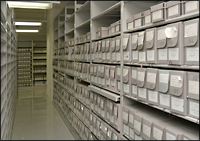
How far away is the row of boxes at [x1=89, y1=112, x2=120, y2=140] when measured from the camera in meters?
2.25

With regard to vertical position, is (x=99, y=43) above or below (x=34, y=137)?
above

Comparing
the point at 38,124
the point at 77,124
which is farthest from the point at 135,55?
the point at 38,124

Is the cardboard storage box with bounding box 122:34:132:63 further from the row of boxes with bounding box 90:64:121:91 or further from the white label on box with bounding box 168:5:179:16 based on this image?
the white label on box with bounding box 168:5:179:16

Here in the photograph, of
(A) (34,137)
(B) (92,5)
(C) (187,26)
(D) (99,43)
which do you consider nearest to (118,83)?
(D) (99,43)

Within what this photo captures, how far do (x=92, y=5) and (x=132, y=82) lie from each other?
5.04 feet

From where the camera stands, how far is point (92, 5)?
9.65 feet

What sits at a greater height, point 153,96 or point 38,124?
point 153,96

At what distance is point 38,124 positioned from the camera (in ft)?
14.2

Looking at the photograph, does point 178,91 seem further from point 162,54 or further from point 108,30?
point 108,30

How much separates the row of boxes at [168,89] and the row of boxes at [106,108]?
40 cm

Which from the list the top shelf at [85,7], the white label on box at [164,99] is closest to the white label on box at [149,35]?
the white label on box at [164,99]

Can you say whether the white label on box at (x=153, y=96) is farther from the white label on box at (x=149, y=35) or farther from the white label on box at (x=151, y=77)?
the white label on box at (x=149, y=35)

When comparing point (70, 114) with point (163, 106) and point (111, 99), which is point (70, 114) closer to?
point (111, 99)

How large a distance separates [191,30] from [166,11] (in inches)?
12.9
